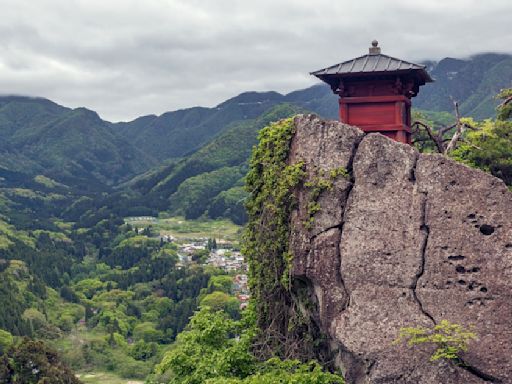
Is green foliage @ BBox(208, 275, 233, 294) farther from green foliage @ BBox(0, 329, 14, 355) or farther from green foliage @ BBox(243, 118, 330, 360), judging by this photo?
green foliage @ BBox(243, 118, 330, 360)

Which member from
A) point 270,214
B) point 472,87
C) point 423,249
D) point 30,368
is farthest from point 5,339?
point 472,87

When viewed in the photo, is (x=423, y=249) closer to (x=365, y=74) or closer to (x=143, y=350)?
(x=365, y=74)

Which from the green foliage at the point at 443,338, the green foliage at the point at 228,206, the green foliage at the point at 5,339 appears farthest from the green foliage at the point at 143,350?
the green foliage at the point at 443,338

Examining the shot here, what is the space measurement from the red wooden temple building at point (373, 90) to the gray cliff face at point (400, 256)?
1.87 metres

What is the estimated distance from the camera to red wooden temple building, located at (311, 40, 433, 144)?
61.0ft

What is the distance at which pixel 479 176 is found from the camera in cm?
1560

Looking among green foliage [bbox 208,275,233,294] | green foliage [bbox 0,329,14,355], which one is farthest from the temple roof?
green foliage [bbox 208,275,233,294]

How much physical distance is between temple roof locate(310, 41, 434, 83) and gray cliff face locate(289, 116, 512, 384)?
1932mm

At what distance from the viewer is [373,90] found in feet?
62.2

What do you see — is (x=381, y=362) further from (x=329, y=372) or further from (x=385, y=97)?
(x=385, y=97)

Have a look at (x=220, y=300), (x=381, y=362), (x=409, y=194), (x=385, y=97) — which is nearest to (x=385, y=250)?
(x=409, y=194)

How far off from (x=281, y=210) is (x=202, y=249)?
138 m

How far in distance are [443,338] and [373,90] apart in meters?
6.95

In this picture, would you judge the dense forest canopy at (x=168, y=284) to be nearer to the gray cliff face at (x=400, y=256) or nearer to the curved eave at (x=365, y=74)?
the gray cliff face at (x=400, y=256)
